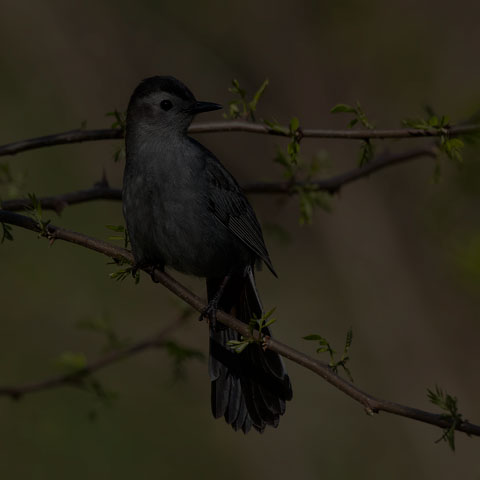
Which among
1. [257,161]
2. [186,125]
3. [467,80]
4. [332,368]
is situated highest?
[467,80]

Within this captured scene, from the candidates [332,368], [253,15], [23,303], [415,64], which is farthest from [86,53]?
[332,368]

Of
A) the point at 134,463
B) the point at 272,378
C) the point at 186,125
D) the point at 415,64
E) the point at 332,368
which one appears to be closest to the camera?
the point at 332,368

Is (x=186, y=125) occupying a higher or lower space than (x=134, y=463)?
higher

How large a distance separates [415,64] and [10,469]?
5.57m

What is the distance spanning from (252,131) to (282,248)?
16.8ft

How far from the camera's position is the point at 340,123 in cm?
860

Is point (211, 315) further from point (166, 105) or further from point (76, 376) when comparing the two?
point (166, 105)

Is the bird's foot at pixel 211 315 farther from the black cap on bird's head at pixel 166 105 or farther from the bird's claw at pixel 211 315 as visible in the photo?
the black cap on bird's head at pixel 166 105

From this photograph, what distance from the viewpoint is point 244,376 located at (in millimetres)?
4543

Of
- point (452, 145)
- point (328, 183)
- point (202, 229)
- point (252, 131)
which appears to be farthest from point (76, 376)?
point (452, 145)

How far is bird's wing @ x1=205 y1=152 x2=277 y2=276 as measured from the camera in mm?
4594

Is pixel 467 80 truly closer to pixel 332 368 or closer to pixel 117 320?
pixel 117 320

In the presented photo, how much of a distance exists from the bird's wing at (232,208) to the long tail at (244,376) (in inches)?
9.4

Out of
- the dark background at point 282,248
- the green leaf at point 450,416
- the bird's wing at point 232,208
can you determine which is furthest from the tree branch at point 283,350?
the dark background at point 282,248
